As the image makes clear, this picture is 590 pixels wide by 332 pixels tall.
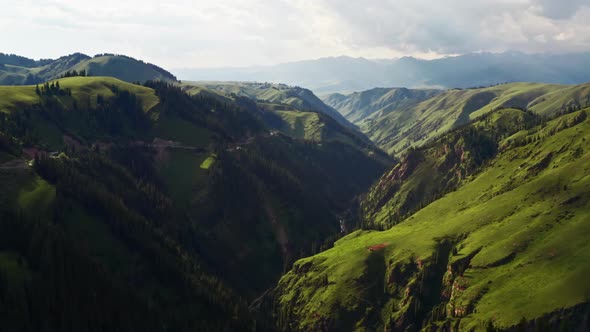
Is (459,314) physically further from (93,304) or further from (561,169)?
(93,304)

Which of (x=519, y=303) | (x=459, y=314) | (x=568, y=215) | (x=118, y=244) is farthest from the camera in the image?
(x=118, y=244)

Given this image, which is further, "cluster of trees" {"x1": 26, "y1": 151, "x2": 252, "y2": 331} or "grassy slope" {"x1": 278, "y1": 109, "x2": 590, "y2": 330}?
"cluster of trees" {"x1": 26, "y1": 151, "x2": 252, "y2": 331}

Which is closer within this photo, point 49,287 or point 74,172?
point 49,287

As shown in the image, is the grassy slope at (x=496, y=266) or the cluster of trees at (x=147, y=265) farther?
the cluster of trees at (x=147, y=265)

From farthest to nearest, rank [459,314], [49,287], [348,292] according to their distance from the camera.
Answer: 1. [348,292]
2. [459,314]
3. [49,287]

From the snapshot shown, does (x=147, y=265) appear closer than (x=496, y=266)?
No

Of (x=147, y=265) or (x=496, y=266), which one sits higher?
(x=496, y=266)

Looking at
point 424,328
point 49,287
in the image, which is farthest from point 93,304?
point 424,328

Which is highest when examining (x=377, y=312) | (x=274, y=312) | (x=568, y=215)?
(x=568, y=215)
